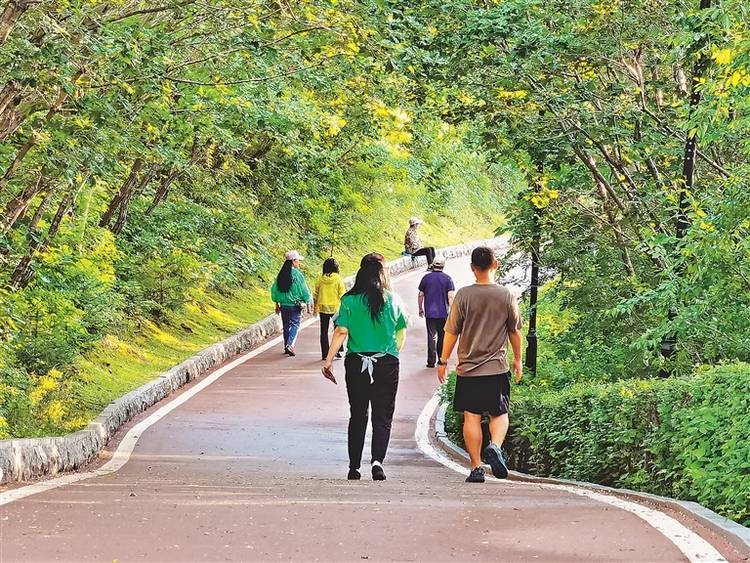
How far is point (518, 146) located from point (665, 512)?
7912 mm

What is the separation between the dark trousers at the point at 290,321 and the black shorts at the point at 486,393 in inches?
451

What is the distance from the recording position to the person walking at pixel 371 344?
33.3 feet

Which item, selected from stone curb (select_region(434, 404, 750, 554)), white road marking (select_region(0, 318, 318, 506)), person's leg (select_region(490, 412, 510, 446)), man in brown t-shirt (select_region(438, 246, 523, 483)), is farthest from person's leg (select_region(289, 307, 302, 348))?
person's leg (select_region(490, 412, 510, 446))

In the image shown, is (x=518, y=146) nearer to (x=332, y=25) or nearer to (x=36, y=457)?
(x=332, y=25)

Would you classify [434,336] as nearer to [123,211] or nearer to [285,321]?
[285,321]

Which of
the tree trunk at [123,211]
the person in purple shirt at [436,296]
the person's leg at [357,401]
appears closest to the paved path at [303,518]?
the person's leg at [357,401]

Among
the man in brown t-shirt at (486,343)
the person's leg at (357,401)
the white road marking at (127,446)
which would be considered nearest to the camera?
the white road marking at (127,446)

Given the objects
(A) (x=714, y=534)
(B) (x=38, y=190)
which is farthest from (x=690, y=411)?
(B) (x=38, y=190)

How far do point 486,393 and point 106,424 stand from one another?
5333mm

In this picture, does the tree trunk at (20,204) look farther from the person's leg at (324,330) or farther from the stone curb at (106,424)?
the person's leg at (324,330)

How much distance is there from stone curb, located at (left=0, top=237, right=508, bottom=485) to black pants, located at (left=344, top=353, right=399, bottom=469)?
2.69 m

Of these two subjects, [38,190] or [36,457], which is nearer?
[36,457]

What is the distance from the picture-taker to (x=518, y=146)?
15.0 metres

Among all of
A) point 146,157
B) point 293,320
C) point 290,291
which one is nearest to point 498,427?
point 146,157
